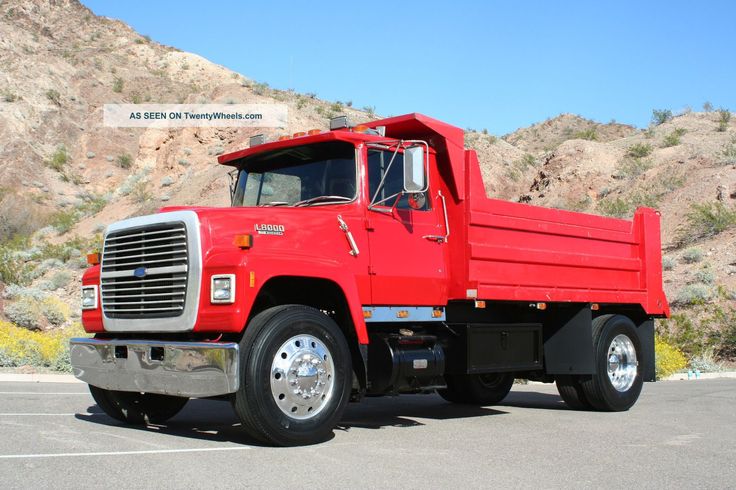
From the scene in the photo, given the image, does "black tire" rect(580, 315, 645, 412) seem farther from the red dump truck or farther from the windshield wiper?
the windshield wiper

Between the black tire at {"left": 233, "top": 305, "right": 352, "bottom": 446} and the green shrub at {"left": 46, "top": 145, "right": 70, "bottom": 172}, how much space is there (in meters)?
45.0

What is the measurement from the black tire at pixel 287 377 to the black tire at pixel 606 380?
15.0ft

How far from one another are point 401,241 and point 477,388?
3.89 meters

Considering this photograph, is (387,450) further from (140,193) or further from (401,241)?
(140,193)

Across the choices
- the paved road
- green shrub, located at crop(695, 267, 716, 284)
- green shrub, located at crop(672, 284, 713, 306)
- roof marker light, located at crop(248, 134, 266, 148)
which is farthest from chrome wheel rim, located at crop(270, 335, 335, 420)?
green shrub, located at crop(695, 267, 716, 284)

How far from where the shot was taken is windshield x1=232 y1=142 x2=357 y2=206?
859cm

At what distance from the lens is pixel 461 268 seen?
9.33 metres

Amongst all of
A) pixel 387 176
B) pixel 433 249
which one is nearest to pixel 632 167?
pixel 433 249

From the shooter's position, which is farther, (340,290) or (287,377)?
(340,290)

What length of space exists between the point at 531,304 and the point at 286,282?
12.1 ft

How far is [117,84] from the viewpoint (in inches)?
2304

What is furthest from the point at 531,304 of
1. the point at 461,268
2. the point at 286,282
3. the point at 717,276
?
the point at 717,276

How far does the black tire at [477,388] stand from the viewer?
38.9 ft

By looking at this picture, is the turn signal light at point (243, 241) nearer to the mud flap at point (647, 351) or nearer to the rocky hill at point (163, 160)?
the mud flap at point (647, 351)
